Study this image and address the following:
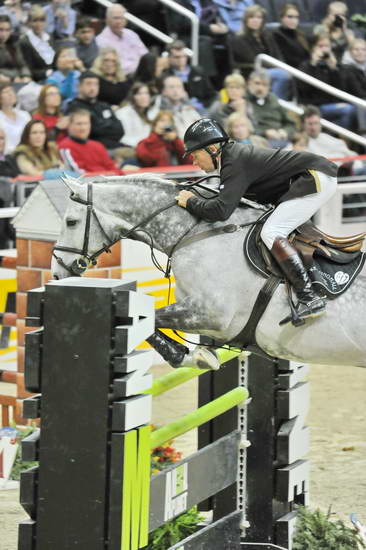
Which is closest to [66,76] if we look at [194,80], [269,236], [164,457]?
[194,80]

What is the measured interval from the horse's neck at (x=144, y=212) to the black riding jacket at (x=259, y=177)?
0.10 metres

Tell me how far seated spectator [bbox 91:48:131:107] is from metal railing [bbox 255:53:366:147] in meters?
2.17

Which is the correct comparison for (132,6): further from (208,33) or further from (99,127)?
(99,127)

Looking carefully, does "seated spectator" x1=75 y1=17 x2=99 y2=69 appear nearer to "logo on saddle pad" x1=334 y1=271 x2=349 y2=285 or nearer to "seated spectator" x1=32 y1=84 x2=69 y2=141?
"seated spectator" x1=32 y1=84 x2=69 y2=141

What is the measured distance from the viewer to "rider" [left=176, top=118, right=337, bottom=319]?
17.5 ft

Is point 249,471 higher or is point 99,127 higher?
point 99,127

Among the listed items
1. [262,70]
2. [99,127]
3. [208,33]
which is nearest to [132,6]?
[208,33]

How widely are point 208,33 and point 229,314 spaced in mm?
8845

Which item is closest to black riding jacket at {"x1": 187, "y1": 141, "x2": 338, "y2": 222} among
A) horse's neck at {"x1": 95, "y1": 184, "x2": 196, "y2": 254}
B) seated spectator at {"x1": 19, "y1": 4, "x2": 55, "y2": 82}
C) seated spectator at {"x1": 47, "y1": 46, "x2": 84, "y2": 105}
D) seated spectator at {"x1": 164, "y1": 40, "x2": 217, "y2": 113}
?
horse's neck at {"x1": 95, "y1": 184, "x2": 196, "y2": 254}

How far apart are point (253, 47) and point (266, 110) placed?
119cm

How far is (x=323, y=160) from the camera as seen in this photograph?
553cm

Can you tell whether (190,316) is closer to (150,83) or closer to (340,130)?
(150,83)

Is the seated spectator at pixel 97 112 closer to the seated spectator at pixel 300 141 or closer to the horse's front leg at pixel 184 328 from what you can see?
the seated spectator at pixel 300 141

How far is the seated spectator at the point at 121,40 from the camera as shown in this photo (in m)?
12.4
